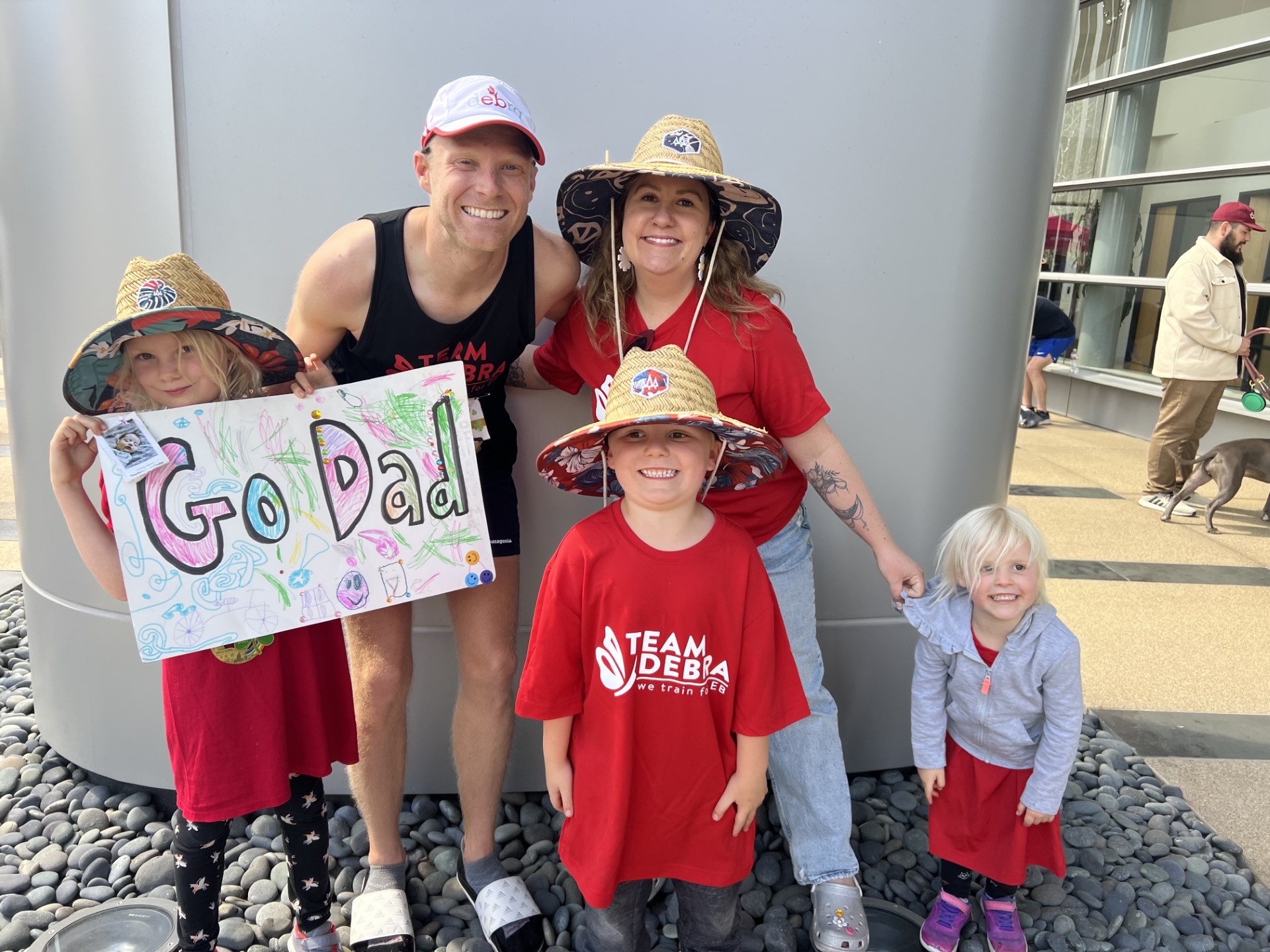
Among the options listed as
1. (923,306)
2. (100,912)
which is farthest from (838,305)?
(100,912)

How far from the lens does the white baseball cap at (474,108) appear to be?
1824mm

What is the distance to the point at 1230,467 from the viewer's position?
5.77m

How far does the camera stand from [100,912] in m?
2.26

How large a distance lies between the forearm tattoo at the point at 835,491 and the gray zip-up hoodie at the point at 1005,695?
0.22 m

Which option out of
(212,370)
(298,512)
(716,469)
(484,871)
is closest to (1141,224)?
(716,469)

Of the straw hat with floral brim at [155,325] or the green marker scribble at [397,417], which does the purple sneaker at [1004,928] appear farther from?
the straw hat with floral brim at [155,325]

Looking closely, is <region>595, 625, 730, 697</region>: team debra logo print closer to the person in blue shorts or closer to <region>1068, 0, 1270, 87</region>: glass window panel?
the person in blue shorts

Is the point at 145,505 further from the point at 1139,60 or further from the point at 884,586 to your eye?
the point at 1139,60

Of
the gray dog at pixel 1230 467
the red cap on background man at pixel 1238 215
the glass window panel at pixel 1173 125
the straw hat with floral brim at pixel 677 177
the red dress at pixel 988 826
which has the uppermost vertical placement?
the glass window panel at pixel 1173 125

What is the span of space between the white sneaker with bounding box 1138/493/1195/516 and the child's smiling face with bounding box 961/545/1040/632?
483cm

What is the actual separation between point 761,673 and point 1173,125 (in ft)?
32.0

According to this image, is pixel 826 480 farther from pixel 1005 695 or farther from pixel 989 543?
pixel 1005 695

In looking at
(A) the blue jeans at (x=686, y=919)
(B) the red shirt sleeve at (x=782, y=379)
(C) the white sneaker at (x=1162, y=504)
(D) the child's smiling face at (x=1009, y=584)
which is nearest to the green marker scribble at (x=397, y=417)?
(B) the red shirt sleeve at (x=782, y=379)

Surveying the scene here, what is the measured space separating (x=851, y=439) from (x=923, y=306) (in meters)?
0.44
